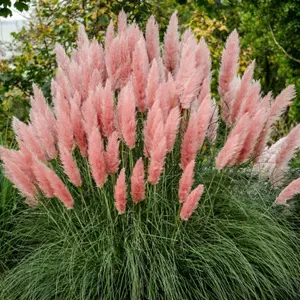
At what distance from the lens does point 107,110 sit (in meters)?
3.40

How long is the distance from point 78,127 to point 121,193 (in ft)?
1.58

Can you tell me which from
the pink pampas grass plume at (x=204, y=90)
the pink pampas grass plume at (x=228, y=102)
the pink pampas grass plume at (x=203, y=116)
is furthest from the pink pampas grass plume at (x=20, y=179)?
the pink pampas grass plume at (x=228, y=102)

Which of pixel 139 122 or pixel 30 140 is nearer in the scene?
pixel 30 140

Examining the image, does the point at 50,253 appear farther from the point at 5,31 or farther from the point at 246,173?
the point at 5,31

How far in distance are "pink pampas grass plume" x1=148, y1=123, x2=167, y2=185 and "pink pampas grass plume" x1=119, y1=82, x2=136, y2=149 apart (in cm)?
14

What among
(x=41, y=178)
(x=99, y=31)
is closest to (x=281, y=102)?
(x=41, y=178)

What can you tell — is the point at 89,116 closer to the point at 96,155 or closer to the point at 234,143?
the point at 96,155

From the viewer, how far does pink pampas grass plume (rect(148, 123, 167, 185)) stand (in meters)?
3.21

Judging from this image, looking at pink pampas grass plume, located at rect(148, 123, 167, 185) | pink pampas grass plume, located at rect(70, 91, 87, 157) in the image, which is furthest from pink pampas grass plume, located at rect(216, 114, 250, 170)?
pink pampas grass plume, located at rect(70, 91, 87, 157)

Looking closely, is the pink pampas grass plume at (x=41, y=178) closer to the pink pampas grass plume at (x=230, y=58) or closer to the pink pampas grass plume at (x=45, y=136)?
the pink pampas grass plume at (x=45, y=136)

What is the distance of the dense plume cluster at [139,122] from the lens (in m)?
3.30

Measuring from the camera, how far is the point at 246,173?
3984mm

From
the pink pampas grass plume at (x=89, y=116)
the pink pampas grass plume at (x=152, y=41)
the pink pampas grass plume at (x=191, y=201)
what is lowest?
the pink pampas grass plume at (x=191, y=201)

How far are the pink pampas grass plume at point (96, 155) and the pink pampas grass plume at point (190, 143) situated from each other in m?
0.42
